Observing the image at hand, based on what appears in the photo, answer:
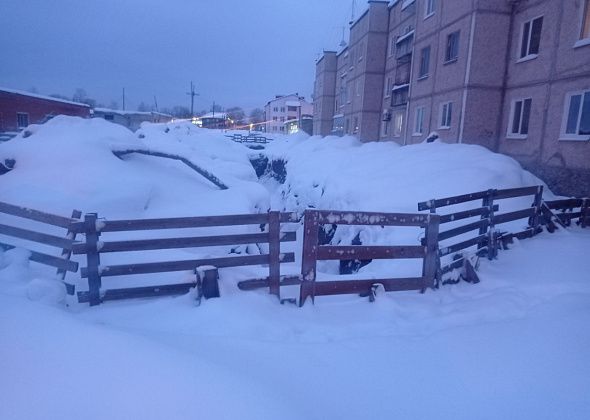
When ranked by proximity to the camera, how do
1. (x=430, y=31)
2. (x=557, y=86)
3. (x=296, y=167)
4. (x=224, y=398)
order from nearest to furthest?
A: (x=224, y=398), (x=557, y=86), (x=430, y=31), (x=296, y=167)

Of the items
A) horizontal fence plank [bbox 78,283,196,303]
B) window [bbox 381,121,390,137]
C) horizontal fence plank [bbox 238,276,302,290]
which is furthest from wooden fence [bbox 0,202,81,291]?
window [bbox 381,121,390,137]

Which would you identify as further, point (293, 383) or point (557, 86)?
point (557, 86)

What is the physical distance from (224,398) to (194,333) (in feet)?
3.52

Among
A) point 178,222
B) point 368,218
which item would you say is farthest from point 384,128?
point 178,222

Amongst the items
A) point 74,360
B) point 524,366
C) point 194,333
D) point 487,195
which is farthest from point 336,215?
point 487,195

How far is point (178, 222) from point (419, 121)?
18352mm

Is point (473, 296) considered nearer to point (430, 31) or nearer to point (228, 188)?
point (228, 188)

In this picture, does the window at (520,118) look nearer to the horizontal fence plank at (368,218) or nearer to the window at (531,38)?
the window at (531,38)

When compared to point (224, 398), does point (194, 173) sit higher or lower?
higher

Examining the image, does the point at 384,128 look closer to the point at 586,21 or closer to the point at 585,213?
the point at 586,21

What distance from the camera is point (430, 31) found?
18.6 meters

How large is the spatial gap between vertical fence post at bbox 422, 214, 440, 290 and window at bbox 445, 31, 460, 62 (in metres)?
14.0

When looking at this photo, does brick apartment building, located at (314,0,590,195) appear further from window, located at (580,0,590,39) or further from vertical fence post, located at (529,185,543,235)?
vertical fence post, located at (529,185,543,235)

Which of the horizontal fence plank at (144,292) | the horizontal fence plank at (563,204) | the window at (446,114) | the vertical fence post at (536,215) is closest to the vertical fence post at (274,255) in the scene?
the horizontal fence plank at (144,292)
